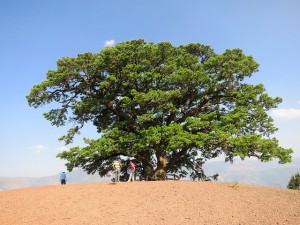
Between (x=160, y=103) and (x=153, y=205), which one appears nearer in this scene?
(x=153, y=205)

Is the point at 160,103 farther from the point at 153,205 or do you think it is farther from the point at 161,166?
the point at 153,205

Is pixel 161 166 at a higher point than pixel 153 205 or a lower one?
higher

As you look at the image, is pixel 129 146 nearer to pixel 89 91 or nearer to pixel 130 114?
pixel 130 114

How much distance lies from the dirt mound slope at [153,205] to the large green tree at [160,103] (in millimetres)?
6382

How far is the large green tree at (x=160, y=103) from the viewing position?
24375 mm

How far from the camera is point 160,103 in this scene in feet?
84.2

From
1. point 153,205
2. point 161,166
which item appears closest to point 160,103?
point 161,166

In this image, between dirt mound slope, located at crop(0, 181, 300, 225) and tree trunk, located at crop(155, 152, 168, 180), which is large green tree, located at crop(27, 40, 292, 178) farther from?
dirt mound slope, located at crop(0, 181, 300, 225)

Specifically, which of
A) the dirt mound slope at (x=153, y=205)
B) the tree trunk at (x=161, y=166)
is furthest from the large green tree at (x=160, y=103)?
the dirt mound slope at (x=153, y=205)

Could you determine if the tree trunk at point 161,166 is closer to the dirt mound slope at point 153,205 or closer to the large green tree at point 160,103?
the large green tree at point 160,103

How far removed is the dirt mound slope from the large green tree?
20.9 feet

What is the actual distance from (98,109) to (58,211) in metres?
15.3

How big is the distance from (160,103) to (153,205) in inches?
484

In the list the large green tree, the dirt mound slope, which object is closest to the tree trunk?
the large green tree
